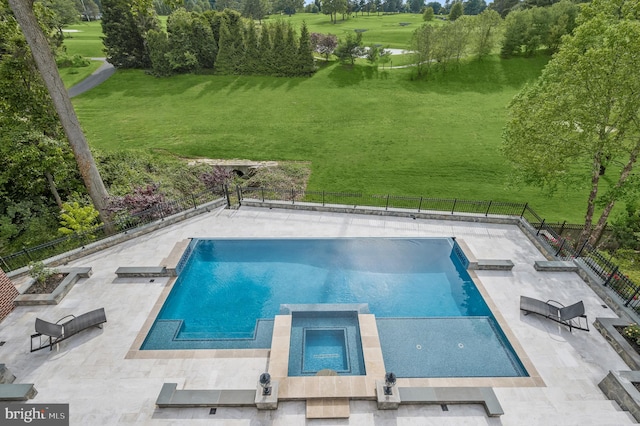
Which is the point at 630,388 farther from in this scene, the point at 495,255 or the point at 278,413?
the point at 278,413

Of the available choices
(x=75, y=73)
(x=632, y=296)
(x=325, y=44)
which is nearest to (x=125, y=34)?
(x=75, y=73)

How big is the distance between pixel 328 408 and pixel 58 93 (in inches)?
646

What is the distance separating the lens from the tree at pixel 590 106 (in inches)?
490

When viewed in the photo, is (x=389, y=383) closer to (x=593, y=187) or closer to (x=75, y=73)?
(x=593, y=187)

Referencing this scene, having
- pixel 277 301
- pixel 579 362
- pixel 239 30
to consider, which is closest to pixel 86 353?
pixel 277 301

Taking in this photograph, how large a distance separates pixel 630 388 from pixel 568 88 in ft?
40.3

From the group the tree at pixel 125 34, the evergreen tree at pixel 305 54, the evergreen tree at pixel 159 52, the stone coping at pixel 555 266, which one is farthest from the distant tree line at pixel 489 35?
the tree at pixel 125 34

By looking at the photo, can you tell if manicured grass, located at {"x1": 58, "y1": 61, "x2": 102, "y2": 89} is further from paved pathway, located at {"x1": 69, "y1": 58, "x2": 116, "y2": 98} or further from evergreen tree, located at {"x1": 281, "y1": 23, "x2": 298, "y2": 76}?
evergreen tree, located at {"x1": 281, "y1": 23, "x2": 298, "y2": 76}

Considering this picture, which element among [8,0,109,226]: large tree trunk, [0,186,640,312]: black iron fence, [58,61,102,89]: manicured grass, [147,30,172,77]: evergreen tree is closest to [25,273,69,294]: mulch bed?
[0,186,640,312]: black iron fence

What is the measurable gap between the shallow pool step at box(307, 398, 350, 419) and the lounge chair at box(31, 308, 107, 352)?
303 inches

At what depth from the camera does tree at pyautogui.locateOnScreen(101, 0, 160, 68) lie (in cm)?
4831

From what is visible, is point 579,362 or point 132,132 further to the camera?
point 132,132

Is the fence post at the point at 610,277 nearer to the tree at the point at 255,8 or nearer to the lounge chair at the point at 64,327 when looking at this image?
the lounge chair at the point at 64,327

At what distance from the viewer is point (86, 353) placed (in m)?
9.76
